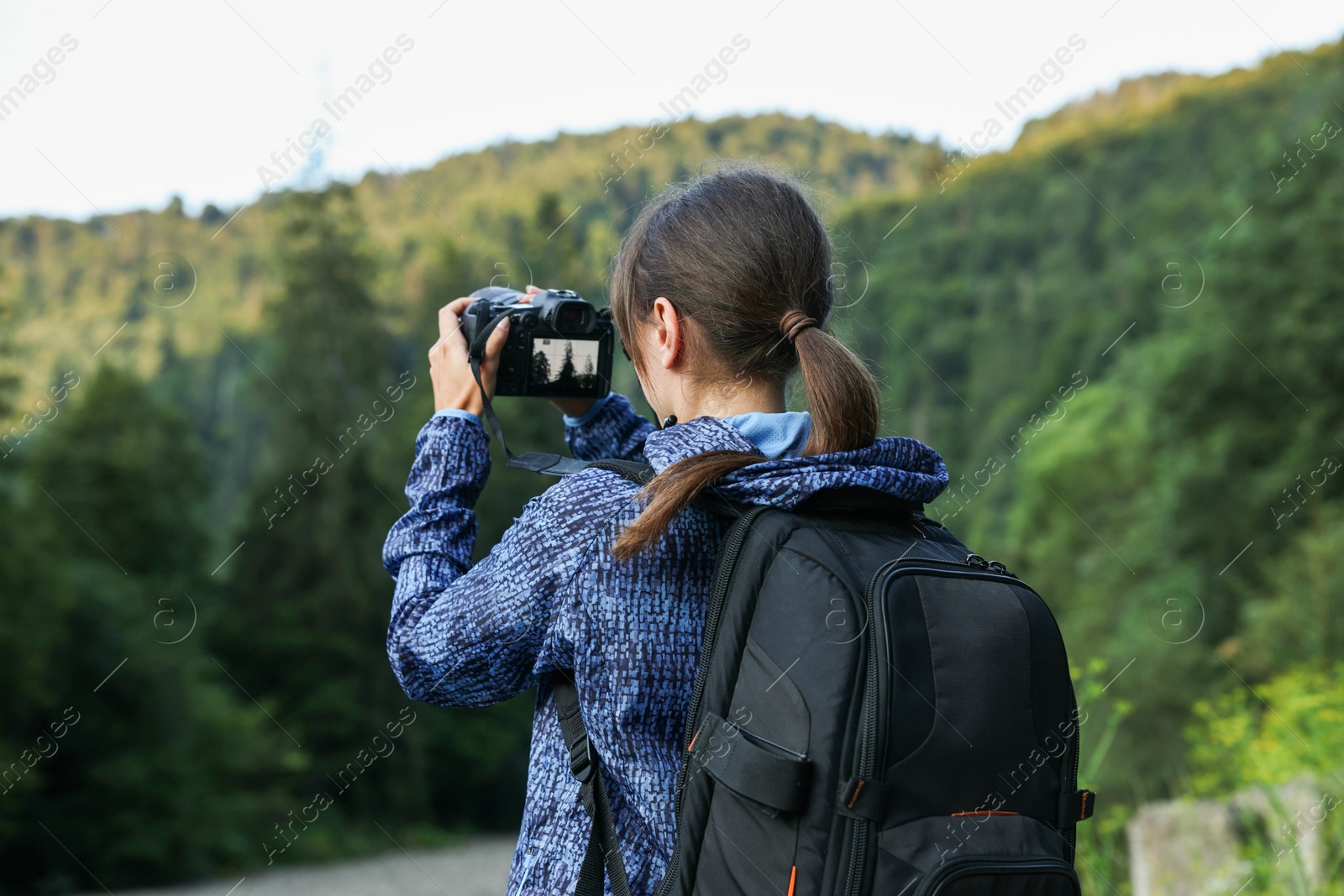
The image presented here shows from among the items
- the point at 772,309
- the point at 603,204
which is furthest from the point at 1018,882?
the point at 603,204

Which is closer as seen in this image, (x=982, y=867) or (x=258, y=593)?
(x=982, y=867)

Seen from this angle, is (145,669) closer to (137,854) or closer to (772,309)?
(137,854)

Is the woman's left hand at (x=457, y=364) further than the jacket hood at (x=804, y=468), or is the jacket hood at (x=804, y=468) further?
the woman's left hand at (x=457, y=364)

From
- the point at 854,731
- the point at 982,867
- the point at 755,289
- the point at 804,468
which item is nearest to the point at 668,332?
the point at 755,289

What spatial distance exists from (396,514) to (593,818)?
75.5 feet

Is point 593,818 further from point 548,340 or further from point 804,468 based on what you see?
point 548,340

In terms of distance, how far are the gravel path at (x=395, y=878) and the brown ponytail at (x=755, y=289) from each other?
69.0 feet

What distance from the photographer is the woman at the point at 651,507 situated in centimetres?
137

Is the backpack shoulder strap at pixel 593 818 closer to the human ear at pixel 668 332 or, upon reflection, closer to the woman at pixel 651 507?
the woman at pixel 651 507

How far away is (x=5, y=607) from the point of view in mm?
16766

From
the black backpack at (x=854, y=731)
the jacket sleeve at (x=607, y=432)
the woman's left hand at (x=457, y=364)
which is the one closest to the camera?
the black backpack at (x=854, y=731)

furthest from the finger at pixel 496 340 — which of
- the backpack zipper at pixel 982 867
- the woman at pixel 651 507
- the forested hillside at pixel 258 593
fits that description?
the forested hillside at pixel 258 593

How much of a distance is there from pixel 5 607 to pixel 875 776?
1850 centimetres

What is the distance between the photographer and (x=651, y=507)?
1.30 meters
